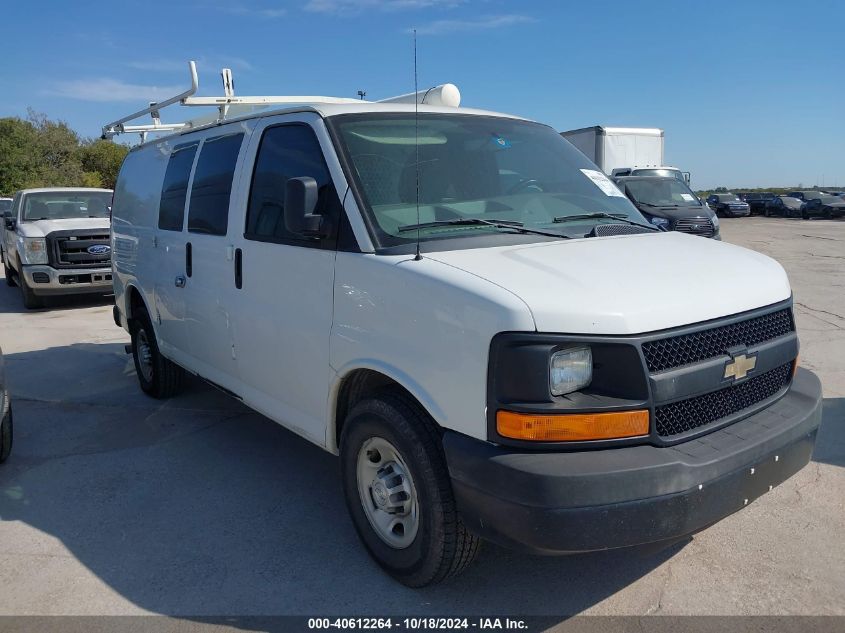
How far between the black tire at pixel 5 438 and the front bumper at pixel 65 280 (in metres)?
7.18

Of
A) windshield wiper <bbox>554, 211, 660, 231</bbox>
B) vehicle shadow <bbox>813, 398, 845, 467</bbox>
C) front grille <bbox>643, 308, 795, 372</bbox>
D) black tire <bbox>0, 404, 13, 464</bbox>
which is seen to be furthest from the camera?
black tire <bbox>0, 404, 13, 464</bbox>

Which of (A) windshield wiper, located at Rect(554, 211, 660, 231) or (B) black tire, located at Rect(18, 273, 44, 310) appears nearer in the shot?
(A) windshield wiper, located at Rect(554, 211, 660, 231)

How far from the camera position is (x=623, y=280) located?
2.79m

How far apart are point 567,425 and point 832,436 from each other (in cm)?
331

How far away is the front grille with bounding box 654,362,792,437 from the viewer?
8.73 feet

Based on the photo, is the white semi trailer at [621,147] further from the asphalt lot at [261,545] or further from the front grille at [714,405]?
the front grille at [714,405]

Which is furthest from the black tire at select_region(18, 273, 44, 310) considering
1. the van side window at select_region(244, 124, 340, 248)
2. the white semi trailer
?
the white semi trailer

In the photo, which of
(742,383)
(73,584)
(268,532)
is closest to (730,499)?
(742,383)

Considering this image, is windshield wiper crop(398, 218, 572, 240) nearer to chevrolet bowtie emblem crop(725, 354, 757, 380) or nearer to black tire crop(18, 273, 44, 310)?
chevrolet bowtie emblem crop(725, 354, 757, 380)

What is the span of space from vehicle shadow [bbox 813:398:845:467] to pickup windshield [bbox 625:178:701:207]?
11165mm

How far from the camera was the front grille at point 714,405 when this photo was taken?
8.73 feet

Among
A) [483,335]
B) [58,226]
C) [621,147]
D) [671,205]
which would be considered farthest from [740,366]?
[621,147]

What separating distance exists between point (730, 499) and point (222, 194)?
10.8 feet

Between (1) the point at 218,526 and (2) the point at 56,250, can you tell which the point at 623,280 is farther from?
(2) the point at 56,250
